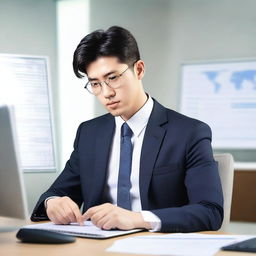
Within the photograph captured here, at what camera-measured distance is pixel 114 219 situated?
4.35 ft

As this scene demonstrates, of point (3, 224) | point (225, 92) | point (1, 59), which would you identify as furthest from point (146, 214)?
point (1, 59)

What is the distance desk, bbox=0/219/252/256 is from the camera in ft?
3.48

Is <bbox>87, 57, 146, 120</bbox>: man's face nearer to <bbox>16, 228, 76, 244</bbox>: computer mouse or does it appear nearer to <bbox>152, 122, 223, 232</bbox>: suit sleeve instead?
<bbox>152, 122, 223, 232</bbox>: suit sleeve

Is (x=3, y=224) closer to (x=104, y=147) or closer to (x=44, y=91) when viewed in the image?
(x=104, y=147)

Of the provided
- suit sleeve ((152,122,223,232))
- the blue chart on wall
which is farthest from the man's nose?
the blue chart on wall

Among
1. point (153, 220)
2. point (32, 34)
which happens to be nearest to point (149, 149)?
point (153, 220)

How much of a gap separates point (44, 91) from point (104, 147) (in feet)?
7.08

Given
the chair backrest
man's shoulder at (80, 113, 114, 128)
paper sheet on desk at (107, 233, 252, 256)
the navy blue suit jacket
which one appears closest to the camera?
paper sheet on desk at (107, 233, 252, 256)

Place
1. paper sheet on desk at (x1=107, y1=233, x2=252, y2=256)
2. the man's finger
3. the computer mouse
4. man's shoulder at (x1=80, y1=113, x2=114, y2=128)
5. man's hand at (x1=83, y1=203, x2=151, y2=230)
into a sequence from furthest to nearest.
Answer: man's shoulder at (x1=80, y1=113, x2=114, y2=128), the man's finger, man's hand at (x1=83, y1=203, x2=151, y2=230), the computer mouse, paper sheet on desk at (x1=107, y1=233, x2=252, y2=256)

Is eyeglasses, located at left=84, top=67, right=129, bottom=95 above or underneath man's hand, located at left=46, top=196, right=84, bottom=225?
above

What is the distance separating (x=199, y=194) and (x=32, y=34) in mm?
2714

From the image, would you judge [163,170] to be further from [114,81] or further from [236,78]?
[236,78]

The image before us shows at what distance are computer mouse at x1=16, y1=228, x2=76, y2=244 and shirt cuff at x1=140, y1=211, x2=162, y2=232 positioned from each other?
0.24 m

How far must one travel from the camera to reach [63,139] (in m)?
4.15
